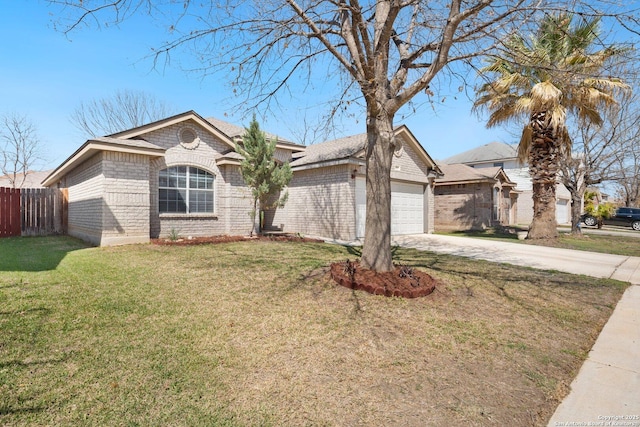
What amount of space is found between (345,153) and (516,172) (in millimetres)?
26877

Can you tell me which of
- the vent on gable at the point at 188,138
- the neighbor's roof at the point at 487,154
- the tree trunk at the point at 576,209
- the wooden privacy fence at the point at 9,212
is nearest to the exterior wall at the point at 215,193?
the vent on gable at the point at 188,138

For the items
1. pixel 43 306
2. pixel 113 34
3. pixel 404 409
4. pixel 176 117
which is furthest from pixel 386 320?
pixel 176 117

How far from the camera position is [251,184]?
11211mm

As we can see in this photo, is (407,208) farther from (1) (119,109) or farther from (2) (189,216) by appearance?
(1) (119,109)

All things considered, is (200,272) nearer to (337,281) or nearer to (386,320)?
(337,281)

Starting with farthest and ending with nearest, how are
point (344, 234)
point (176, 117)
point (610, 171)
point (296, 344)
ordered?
point (610, 171), point (344, 234), point (176, 117), point (296, 344)

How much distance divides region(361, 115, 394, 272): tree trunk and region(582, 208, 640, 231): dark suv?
2809cm

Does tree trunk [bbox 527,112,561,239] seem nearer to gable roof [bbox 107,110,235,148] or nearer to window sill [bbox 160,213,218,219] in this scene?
gable roof [bbox 107,110,235,148]

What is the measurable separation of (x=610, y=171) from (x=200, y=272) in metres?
20.2

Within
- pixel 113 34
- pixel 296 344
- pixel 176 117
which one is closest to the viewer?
pixel 296 344

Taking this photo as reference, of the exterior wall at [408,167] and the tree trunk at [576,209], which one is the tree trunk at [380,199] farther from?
the tree trunk at [576,209]

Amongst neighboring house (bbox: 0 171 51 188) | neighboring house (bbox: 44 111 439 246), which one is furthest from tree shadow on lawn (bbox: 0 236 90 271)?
neighboring house (bbox: 0 171 51 188)

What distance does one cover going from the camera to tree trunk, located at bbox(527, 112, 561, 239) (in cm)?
1248

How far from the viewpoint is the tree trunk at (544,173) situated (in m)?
12.5
